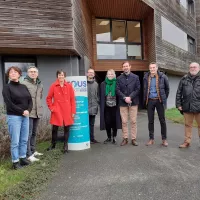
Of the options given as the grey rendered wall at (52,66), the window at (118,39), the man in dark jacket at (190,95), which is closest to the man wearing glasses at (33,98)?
the man in dark jacket at (190,95)

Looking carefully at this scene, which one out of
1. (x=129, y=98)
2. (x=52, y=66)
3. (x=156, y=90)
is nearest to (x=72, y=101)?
(x=129, y=98)

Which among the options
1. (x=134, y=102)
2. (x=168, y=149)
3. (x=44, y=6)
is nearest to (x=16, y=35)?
(x=44, y=6)

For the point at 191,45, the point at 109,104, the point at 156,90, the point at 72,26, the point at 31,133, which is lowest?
the point at 31,133

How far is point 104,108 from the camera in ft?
21.4

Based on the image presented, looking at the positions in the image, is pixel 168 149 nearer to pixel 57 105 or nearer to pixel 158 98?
pixel 158 98

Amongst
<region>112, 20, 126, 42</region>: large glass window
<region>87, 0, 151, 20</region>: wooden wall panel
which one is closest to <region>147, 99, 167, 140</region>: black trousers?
<region>87, 0, 151, 20</region>: wooden wall panel

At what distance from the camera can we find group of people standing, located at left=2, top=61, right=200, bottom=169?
4.71 m

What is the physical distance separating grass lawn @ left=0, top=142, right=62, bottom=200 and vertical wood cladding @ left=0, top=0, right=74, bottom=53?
4860 mm

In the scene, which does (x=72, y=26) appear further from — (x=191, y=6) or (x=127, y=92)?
(x=191, y=6)

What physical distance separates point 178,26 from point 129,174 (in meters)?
17.4

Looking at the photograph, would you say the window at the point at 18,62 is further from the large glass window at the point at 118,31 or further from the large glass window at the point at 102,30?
the large glass window at the point at 118,31

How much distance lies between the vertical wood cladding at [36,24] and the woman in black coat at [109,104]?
334cm

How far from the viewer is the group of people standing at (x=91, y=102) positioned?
15.5 feet

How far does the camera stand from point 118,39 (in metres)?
15.6
